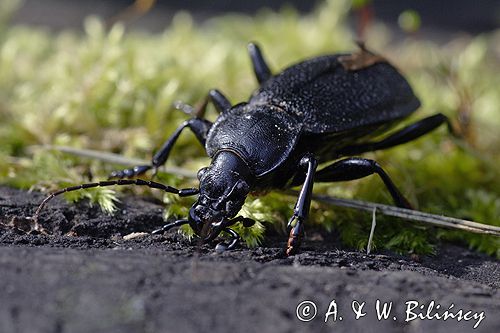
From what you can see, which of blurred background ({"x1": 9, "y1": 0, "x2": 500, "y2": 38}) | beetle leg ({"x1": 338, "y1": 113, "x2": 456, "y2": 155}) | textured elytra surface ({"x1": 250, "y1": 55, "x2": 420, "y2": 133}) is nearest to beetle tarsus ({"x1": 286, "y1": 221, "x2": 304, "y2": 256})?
textured elytra surface ({"x1": 250, "y1": 55, "x2": 420, "y2": 133})

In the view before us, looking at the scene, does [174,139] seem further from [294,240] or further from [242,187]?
[294,240]

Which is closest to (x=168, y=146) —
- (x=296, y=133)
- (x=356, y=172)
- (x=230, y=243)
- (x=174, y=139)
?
(x=174, y=139)

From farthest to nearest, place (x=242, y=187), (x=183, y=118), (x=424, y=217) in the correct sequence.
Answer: (x=183, y=118), (x=424, y=217), (x=242, y=187)

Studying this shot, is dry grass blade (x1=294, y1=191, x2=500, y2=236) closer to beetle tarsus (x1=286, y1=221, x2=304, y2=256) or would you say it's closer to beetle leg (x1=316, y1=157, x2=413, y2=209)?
beetle leg (x1=316, y1=157, x2=413, y2=209)

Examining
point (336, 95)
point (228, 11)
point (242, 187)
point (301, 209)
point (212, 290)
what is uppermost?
point (228, 11)

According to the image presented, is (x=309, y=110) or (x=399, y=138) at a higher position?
(x=309, y=110)

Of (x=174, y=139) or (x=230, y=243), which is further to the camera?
(x=174, y=139)

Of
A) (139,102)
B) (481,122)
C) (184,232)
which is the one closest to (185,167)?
(139,102)
